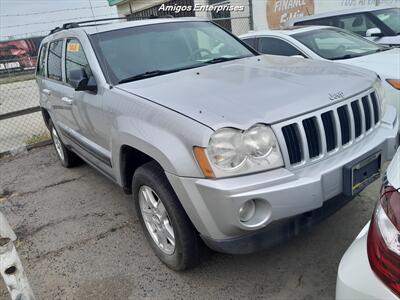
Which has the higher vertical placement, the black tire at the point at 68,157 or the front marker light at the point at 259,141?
the front marker light at the point at 259,141

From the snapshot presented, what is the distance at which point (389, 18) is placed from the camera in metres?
7.08

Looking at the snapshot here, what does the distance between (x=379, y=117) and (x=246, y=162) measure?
4.29 feet

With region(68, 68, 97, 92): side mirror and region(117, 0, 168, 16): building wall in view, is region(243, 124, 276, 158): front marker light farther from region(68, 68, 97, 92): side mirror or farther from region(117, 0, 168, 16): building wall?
region(117, 0, 168, 16): building wall

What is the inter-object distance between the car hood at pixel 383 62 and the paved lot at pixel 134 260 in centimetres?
163

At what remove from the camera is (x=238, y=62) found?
351 cm

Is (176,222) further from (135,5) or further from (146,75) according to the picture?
(135,5)

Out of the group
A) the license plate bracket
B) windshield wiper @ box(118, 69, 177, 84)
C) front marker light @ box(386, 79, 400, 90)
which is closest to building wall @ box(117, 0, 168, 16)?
front marker light @ box(386, 79, 400, 90)

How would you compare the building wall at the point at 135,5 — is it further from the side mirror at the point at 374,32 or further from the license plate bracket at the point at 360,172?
the license plate bracket at the point at 360,172

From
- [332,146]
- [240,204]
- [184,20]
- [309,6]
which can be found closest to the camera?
[240,204]

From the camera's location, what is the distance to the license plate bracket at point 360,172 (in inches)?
92.2

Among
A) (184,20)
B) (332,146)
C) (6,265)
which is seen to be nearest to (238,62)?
(184,20)

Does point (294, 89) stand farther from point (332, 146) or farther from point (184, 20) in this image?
point (184, 20)

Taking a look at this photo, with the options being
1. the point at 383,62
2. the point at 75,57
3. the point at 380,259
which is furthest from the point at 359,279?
the point at 383,62

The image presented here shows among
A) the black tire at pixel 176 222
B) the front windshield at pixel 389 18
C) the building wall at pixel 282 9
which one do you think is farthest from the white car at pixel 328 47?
the building wall at pixel 282 9
